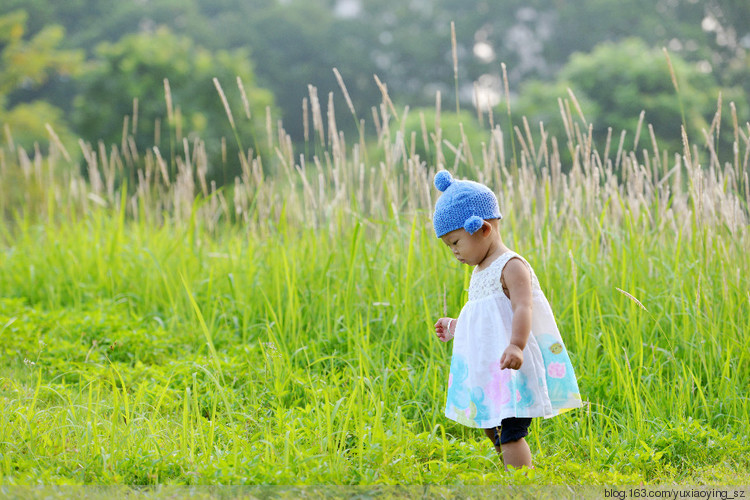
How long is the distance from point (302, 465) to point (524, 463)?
0.65 m

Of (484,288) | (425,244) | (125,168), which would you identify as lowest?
(125,168)

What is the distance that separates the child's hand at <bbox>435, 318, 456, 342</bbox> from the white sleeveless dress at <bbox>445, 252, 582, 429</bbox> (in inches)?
4.0

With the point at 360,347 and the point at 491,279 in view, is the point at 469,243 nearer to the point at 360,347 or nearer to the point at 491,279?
the point at 491,279

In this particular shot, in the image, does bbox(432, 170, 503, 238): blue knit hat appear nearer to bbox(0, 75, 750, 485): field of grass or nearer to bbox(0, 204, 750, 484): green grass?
bbox(0, 75, 750, 485): field of grass

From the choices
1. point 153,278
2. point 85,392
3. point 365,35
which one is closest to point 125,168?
point 153,278

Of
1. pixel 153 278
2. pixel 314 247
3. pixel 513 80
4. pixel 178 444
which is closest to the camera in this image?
pixel 178 444

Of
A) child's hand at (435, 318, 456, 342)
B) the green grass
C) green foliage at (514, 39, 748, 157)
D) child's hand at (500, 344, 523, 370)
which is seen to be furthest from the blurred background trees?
child's hand at (500, 344, 523, 370)

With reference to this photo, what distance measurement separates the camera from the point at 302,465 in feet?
6.43

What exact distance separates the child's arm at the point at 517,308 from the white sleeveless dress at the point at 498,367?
1.2 inches

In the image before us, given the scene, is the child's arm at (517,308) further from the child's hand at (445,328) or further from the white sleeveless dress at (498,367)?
the child's hand at (445,328)

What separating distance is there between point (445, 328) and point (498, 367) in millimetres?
273

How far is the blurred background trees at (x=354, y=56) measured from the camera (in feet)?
41.7

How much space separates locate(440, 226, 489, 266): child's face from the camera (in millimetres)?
2051

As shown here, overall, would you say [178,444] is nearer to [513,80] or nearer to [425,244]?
[425,244]
